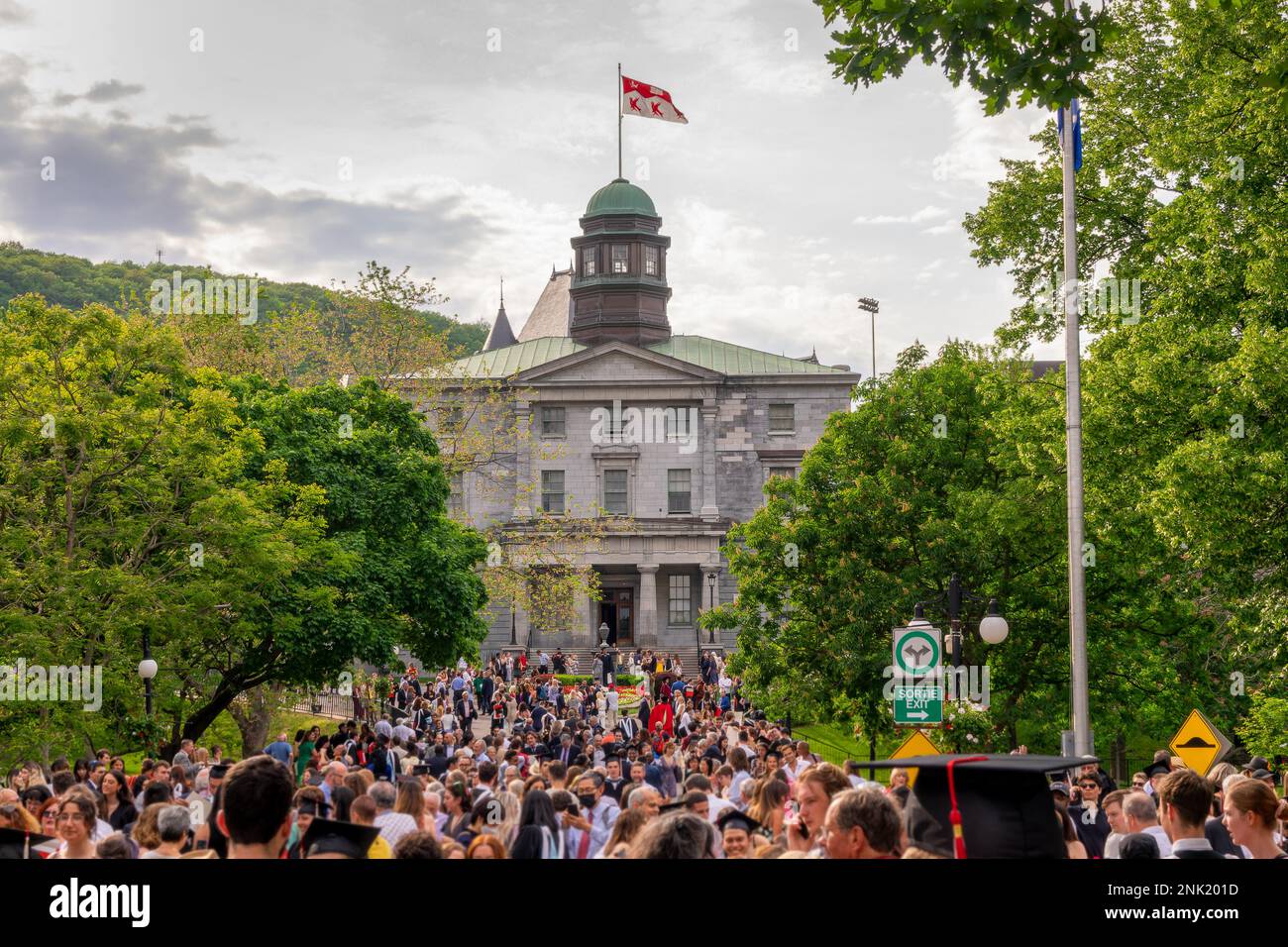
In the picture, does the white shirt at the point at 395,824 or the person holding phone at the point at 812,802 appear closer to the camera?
the person holding phone at the point at 812,802

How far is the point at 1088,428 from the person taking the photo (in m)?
24.3

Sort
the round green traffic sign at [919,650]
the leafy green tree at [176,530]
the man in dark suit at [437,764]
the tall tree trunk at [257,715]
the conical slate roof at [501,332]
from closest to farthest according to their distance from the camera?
the round green traffic sign at [919,650], the man in dark suit at [437,764], the leafy green tree at [176,530], the tall tree trunk at [257,715], the conical slate roof at [501,332]

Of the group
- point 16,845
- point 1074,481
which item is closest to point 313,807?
point 16,845

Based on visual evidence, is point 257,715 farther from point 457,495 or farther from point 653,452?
point 653,452

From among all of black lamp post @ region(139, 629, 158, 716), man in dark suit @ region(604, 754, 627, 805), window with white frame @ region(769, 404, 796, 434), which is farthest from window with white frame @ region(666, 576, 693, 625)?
man in dark suit @ region(604, 754, 627, 805)

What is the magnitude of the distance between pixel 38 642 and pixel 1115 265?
22.6m

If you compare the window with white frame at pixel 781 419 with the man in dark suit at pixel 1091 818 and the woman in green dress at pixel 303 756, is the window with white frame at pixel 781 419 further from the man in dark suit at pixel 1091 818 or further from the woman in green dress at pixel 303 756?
the man in dark suit at pixel 1091 818

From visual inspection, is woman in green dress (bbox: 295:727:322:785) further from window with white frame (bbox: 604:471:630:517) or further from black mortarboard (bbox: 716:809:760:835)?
window with white frame (bbox: 604:471:630:517)

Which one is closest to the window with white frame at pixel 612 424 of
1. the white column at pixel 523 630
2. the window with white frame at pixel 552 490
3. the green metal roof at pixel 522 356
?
the window with white frame at pixel 552 490

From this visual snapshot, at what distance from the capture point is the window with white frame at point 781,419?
73375 millimetres

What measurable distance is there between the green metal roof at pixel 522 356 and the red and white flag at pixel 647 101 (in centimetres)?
1321

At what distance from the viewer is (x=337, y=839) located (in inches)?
299

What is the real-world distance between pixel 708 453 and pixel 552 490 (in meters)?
8.33

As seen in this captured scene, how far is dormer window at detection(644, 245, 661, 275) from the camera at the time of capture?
7938 cm
